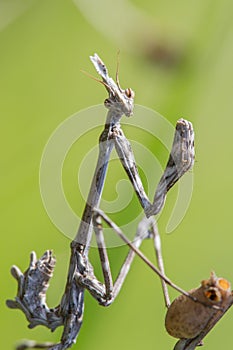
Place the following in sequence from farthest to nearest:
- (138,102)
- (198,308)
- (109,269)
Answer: (138,102), (109,269), (198,308)

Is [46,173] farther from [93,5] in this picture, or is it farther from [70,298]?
[93,5]

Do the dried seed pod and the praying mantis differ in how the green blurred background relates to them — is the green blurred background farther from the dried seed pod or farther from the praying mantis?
the dried seed pod

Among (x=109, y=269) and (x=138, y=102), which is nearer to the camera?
(x=109, y=269)

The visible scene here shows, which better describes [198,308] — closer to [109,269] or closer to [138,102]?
[109,269]

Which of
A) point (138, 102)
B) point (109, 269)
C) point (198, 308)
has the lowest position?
point (198, 308)

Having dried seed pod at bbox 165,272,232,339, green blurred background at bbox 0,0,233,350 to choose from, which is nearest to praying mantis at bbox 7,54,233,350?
dried seed pod at bbox 165,272,232,339

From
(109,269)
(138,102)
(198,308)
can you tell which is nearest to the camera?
(198,308)

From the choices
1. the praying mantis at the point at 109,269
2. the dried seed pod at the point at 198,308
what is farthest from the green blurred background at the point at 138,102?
the dried seed pod at the point at 198,308

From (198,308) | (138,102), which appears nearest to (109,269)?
(198,308)
